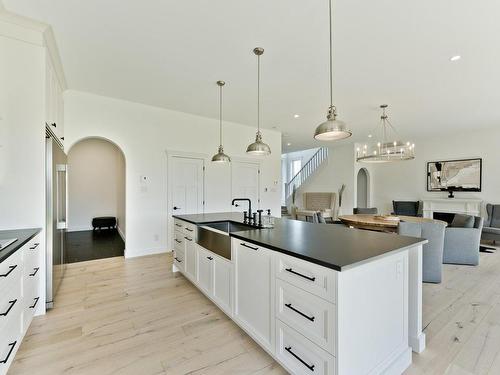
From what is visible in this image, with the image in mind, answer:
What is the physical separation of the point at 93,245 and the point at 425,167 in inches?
377

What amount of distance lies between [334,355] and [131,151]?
472cm

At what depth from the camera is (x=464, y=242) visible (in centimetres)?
408

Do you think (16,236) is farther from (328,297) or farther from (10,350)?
(328,297)

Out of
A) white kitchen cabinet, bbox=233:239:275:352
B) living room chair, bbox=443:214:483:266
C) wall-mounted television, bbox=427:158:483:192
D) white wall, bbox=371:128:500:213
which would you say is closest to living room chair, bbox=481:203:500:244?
white wall, bbox=371:128:500:213

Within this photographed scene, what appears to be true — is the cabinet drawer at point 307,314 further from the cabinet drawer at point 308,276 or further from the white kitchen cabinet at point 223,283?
the white kitchen cabinet at point 223,283

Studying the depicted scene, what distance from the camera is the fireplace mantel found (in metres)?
6.62

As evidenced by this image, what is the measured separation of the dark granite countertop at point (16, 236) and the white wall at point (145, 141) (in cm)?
234

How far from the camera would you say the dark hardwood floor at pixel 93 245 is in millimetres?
4691

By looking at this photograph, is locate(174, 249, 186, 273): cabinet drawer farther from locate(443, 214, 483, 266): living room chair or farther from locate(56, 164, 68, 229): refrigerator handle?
locate(443, 214, 483, 266): living room chair

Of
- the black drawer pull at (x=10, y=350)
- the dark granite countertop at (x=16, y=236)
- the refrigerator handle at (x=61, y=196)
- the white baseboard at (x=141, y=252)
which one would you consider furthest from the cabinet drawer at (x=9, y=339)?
the white baseboard at (x=141, y=252)

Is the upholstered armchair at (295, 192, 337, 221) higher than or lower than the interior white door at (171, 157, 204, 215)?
lower

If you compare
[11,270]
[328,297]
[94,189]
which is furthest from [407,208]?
[94,189]

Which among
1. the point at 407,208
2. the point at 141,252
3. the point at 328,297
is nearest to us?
the point at 328,297

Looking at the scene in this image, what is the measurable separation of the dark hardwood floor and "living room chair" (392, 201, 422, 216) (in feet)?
26.5
